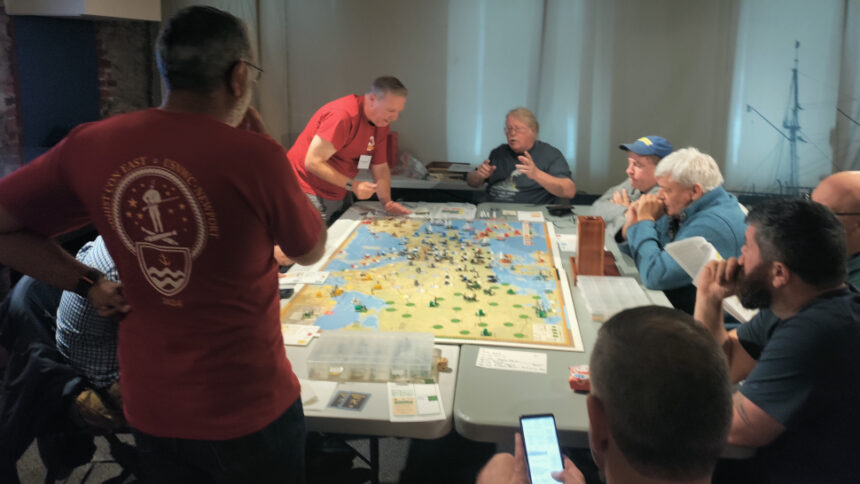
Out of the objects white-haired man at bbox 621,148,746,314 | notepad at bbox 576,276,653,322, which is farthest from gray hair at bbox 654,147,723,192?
notepad at bbox 576,276,653,322

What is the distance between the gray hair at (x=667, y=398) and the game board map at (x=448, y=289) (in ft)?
3.20

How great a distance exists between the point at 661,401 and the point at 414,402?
0.79m

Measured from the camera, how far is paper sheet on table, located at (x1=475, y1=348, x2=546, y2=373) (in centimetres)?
170

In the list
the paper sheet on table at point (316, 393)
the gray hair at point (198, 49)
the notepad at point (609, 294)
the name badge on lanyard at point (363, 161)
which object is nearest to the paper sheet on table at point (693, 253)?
the notepad at point (609, 294)

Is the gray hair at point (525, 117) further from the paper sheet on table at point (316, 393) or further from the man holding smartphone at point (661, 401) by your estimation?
the man holding smartphone at point (661, 401)

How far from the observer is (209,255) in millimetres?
1095

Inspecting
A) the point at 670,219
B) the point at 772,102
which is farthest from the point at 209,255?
the point at 772,102

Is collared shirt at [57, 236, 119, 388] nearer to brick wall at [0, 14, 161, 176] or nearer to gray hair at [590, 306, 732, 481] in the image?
gray hair at [590, 306, 732, 481]

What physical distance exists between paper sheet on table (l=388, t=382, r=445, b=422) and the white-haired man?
45.3 inches

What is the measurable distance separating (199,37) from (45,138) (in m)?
3.43

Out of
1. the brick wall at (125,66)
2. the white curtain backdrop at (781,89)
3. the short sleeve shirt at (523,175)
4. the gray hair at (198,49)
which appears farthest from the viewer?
the white curtain backdrop at (781,89)

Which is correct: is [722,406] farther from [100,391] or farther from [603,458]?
[100,391]

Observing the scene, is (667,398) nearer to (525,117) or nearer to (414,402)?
(414,402)

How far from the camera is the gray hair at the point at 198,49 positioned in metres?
1.06
